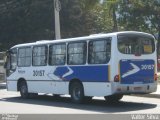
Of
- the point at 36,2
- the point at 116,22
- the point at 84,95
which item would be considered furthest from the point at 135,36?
the point at 36,2

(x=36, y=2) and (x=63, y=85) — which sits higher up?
(x=36, y=2)

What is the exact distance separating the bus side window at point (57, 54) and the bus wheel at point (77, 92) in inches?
49.3

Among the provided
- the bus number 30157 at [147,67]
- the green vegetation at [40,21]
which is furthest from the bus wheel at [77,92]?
the green vegetation at [40,21]

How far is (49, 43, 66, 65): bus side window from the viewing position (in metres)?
20.8

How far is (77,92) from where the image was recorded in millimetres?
19859

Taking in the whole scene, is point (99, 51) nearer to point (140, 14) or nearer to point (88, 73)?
Answer: point (88, 73)

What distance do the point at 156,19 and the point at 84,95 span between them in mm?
32684

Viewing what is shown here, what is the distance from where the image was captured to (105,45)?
18438mm

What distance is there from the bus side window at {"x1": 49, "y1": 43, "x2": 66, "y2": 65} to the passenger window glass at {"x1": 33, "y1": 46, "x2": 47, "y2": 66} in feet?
1.64

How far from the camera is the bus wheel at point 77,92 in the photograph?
1962cm

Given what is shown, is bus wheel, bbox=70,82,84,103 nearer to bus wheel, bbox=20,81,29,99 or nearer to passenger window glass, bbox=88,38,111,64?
passenger window glass, bbox=88,38,111,64

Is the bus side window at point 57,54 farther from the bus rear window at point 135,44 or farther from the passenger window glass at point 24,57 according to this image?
the bus rear window at point 135,44

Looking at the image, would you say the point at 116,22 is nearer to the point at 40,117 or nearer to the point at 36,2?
the point at 36,2

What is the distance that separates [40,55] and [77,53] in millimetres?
2974
